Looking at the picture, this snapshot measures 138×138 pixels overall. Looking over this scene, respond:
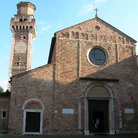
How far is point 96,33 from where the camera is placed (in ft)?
53.9

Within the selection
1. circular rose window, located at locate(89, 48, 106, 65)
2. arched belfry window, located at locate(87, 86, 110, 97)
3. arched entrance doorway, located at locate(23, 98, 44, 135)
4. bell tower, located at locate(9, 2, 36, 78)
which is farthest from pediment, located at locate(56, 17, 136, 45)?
bell tower, located at locate(9, 2, 36, 78)

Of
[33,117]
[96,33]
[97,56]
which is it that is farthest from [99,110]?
[96,33]

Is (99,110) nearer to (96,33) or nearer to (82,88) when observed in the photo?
(82,88)

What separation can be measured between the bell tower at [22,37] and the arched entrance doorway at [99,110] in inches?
747

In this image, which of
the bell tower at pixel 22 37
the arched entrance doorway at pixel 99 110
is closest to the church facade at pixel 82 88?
the arched entrance doorway at pixel 99 110

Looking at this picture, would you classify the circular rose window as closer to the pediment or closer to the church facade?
the church facade

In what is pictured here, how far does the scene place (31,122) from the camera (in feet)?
44.3

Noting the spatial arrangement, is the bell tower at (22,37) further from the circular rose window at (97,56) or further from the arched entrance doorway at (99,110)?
the arched entrance doorway at (99,110)

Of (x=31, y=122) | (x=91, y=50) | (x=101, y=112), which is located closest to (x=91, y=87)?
(x=101, y=112)

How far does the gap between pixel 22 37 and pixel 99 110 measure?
23.9m

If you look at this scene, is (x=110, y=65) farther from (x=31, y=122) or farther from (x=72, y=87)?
(x=31, y=122)

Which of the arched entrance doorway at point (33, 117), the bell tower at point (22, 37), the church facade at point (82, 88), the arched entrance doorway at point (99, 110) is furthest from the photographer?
the bell tower at point (22, 37)

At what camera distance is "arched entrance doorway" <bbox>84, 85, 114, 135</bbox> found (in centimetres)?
1429

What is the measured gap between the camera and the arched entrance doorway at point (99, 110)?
563 inches
